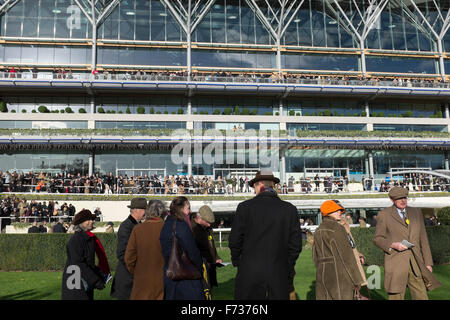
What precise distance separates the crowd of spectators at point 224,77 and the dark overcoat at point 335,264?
33493mm

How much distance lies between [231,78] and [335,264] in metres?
34.0

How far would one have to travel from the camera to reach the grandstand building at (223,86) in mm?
36188

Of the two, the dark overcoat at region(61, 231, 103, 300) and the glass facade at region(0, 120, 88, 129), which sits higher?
the glass facade at region(0, 120, 88, 129)

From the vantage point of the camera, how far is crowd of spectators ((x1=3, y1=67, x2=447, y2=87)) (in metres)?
36.1

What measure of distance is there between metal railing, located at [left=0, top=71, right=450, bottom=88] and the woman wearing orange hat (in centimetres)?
3334

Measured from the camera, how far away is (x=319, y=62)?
4150cm

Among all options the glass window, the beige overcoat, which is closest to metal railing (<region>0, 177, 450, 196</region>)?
the glass window

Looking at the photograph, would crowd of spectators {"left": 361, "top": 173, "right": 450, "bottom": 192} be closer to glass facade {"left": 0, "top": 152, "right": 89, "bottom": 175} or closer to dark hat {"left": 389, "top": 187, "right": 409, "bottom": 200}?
glass facade {"left": 0, "top": 152, "right": 89, "bottom": 175}

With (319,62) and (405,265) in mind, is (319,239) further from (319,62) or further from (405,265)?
(319,62)

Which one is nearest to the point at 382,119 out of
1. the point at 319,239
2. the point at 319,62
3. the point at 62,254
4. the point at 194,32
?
the point at 319,62

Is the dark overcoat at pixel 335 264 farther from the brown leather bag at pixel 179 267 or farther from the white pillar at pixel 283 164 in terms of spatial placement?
the white pillar at pixel 283 164

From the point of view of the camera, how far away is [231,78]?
37.6 metres

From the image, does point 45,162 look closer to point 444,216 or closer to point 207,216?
point 444,216

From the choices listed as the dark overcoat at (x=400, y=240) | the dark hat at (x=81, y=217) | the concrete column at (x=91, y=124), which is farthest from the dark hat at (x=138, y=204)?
the concrete column at (x=91, y=124)
